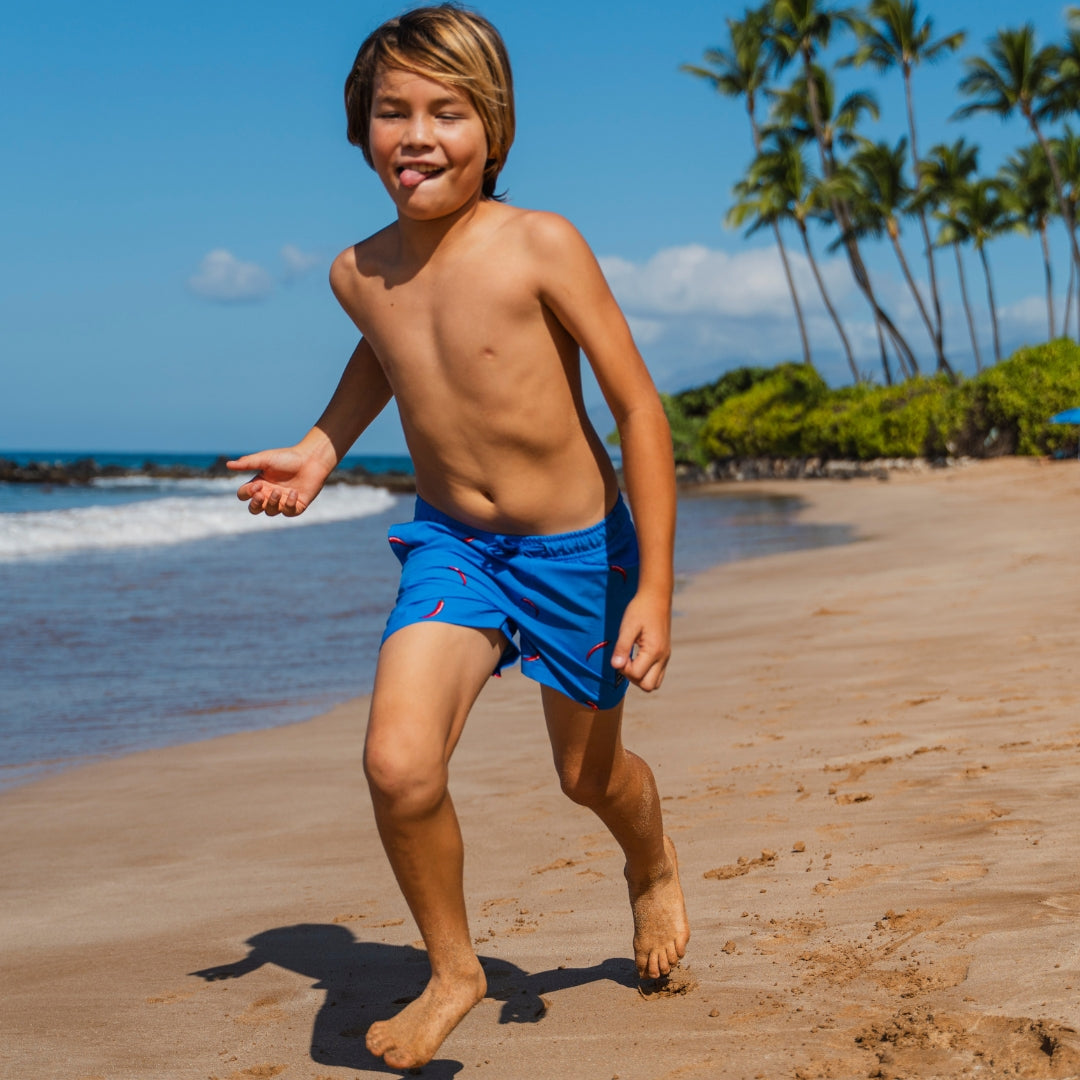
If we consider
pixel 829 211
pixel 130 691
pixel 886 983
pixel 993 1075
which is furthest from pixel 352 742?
pixel 829 211

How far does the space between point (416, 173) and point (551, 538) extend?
2.48ft

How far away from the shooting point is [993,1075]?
1870mm

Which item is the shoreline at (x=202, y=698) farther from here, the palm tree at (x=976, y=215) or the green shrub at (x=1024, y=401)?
the palm tree at (x=976, y=215)

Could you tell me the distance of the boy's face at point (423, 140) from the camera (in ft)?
7.42

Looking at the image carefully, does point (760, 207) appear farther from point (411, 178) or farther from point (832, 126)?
point (411, 178)

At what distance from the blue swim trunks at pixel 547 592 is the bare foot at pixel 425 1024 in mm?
581

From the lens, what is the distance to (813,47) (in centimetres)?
4038

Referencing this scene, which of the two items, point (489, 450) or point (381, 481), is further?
point (381, 481)

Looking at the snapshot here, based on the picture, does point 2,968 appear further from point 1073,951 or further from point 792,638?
point 792,638

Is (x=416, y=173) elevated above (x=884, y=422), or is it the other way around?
(x=884, y=422)

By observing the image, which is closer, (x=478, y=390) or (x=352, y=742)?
(x=478, y=390)

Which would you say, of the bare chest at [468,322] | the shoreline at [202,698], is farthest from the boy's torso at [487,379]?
the shoreline at [202,698]

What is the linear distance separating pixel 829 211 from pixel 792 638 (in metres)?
39.0

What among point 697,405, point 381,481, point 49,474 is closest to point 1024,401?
point 697,405
